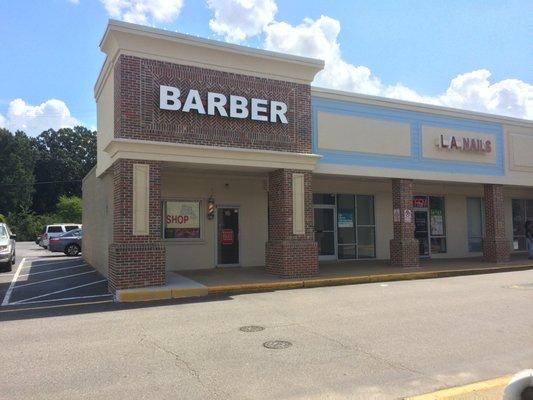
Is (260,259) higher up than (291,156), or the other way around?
(291,156)

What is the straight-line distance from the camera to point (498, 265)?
18.8 meters

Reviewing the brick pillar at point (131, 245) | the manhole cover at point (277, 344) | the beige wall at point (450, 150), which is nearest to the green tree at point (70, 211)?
the beige wall at point (450, 150)

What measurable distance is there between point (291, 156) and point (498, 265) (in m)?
9.67

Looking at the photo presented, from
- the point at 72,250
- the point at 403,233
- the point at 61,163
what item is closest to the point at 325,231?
the point at 403,233

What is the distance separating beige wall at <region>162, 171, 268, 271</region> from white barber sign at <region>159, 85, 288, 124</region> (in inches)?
138

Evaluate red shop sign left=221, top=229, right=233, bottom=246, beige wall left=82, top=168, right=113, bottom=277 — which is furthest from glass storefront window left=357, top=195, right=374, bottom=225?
beige wall left=82, top=168, right=113, bottom=277

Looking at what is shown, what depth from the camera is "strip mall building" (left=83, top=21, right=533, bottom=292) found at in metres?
12.8

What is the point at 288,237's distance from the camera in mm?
14844

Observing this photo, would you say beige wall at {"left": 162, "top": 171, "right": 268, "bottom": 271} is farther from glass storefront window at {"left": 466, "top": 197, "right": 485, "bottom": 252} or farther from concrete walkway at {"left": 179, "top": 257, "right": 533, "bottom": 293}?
glass storefront window at {"left": 466, "top": 197, "right": 485, "bottom": 252}

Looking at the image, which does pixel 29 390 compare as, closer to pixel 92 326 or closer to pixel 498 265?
pixel 92 326

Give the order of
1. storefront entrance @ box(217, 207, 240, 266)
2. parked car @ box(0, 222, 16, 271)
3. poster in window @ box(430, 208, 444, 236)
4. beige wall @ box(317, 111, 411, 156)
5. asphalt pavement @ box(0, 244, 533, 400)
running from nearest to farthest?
asphalt pavement @ box(0, 244, 533, 400)
beige wall @ box(317, 111, 411, 156)
storefront entrance @ box(217, 207, 240, 266)
parked car @ box(0, 222, 16, 271)
poster in window @ box(430, 208, 444, 236)

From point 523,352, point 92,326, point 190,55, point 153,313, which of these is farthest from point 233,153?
point 523,352

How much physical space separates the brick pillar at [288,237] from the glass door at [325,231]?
4586mm

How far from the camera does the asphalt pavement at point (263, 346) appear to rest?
18.4 feet
